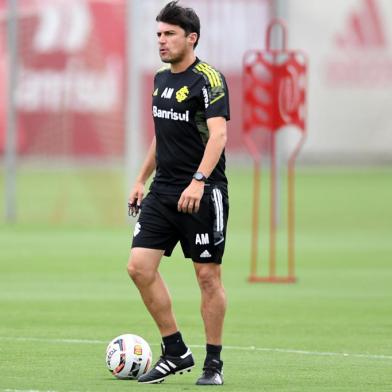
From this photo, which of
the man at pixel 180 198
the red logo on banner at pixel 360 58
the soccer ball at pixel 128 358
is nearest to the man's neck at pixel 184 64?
the man at pixel 180 198

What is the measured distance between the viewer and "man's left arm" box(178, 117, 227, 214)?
8.77m

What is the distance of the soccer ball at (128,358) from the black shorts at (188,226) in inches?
25.0

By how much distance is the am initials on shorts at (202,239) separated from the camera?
902cm

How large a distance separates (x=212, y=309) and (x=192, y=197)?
76 centimetres

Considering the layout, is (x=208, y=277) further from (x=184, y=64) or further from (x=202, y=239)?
(x=184, y=64)

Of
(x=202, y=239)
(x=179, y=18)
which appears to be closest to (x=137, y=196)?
(x=202, y=239)

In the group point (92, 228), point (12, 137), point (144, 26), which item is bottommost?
point (92, 228)

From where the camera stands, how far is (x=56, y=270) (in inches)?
668

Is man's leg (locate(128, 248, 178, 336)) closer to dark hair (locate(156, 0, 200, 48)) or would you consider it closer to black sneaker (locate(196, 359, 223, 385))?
black sneaker (locate(196, 359, 223, 385))

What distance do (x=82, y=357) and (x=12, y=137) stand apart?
14704mm

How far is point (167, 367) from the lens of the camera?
9.14m

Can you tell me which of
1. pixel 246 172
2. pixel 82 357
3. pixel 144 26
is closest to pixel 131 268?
pixel 82 357

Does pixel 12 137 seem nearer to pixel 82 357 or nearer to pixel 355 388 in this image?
pixel 82 357

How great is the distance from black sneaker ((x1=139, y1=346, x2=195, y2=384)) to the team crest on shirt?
1639mm
